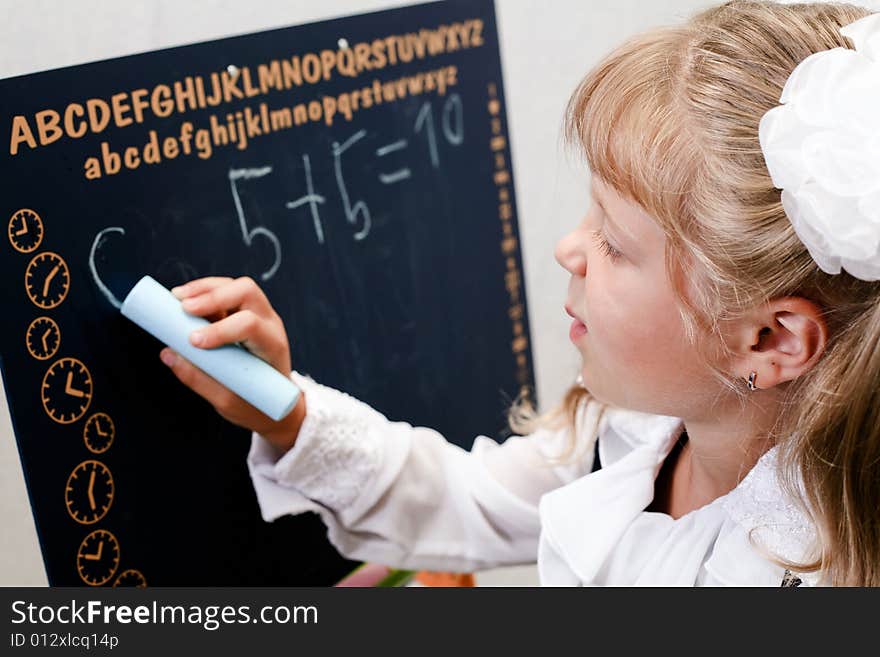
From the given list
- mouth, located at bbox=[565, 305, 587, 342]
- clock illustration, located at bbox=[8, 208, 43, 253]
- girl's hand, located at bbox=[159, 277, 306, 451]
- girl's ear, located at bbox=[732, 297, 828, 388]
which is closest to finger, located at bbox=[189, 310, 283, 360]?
girl's hand, located at bbox=[159, 277, 306, 451]

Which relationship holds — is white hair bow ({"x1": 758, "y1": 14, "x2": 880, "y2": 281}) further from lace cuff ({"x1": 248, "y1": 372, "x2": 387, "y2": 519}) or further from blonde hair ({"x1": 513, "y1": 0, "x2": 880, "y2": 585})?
lace cuff ({"x1": 248, "y1": 372, "x2": 387, "y2": 519})

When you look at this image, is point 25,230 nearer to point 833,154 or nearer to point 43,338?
point 43,338

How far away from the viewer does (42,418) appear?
0.66 meters

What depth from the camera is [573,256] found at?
2.38 feet

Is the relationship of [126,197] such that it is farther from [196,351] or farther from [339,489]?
[339,489]

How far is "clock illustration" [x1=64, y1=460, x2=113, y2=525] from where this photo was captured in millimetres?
683

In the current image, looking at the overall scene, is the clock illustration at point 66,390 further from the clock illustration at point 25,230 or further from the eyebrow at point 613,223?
the eyebrow at point 613,223

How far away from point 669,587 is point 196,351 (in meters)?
0.37

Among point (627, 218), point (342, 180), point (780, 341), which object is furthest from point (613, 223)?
point (342, 180)

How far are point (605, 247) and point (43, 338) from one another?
0.37 metres

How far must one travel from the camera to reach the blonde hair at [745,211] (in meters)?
0.63

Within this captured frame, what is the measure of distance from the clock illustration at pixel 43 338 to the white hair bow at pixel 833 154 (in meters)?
0.44

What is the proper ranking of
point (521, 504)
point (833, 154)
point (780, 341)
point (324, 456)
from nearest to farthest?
point (833, 154) < point (780, 341) < point (324, 456) < point (521, 504)

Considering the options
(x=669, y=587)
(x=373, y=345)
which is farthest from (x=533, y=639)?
(x=373, y=345)
